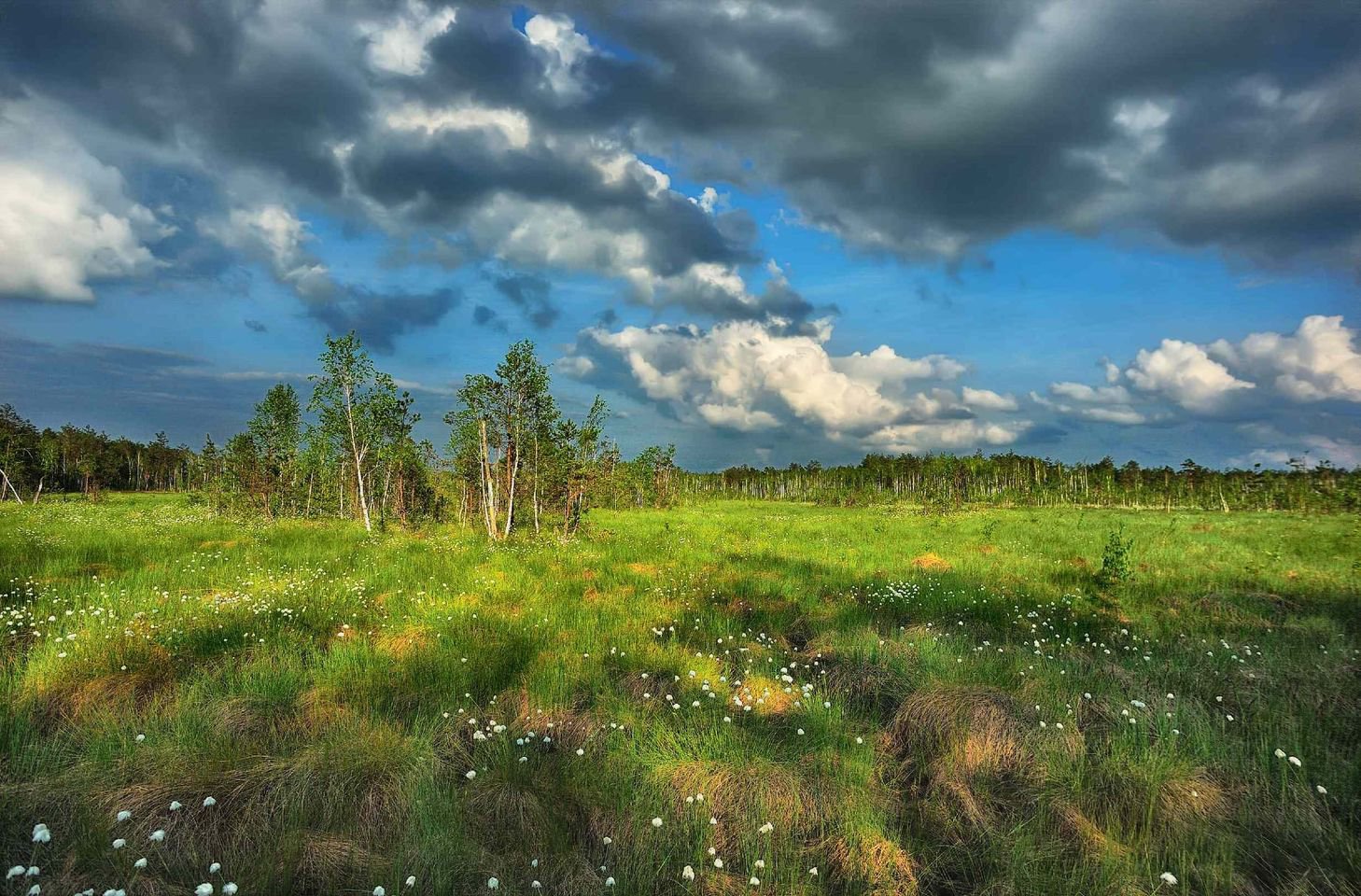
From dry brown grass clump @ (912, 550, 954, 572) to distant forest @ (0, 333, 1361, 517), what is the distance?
15902 mm

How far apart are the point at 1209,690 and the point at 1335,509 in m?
72.9

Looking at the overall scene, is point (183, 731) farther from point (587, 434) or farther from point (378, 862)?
point (587, 434)

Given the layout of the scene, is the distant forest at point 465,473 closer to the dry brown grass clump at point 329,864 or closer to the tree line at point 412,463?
the tree line at point 412,463

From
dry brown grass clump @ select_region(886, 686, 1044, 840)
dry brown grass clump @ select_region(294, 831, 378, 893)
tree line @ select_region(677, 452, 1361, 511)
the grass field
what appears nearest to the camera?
dry brown grass clump @ select_region(294, 831, 378, 893)

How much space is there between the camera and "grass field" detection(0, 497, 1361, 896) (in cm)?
397

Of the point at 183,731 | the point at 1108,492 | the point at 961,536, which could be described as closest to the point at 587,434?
the point at 961,536

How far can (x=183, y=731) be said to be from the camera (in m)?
5.22

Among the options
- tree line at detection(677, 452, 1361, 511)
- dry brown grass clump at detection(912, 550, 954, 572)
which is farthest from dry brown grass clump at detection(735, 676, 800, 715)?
tree line at detection(677, 452, 1361, 511)

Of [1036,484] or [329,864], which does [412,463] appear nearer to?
[329,864]

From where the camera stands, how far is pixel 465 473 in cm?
3912

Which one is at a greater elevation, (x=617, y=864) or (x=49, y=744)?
(x=49, y=744)

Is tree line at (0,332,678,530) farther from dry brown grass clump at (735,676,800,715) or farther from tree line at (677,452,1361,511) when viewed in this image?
tree line at (677,452,1361,511)

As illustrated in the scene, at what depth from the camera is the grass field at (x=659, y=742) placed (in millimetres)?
3971

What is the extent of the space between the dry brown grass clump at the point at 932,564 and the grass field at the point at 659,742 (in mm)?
4550
